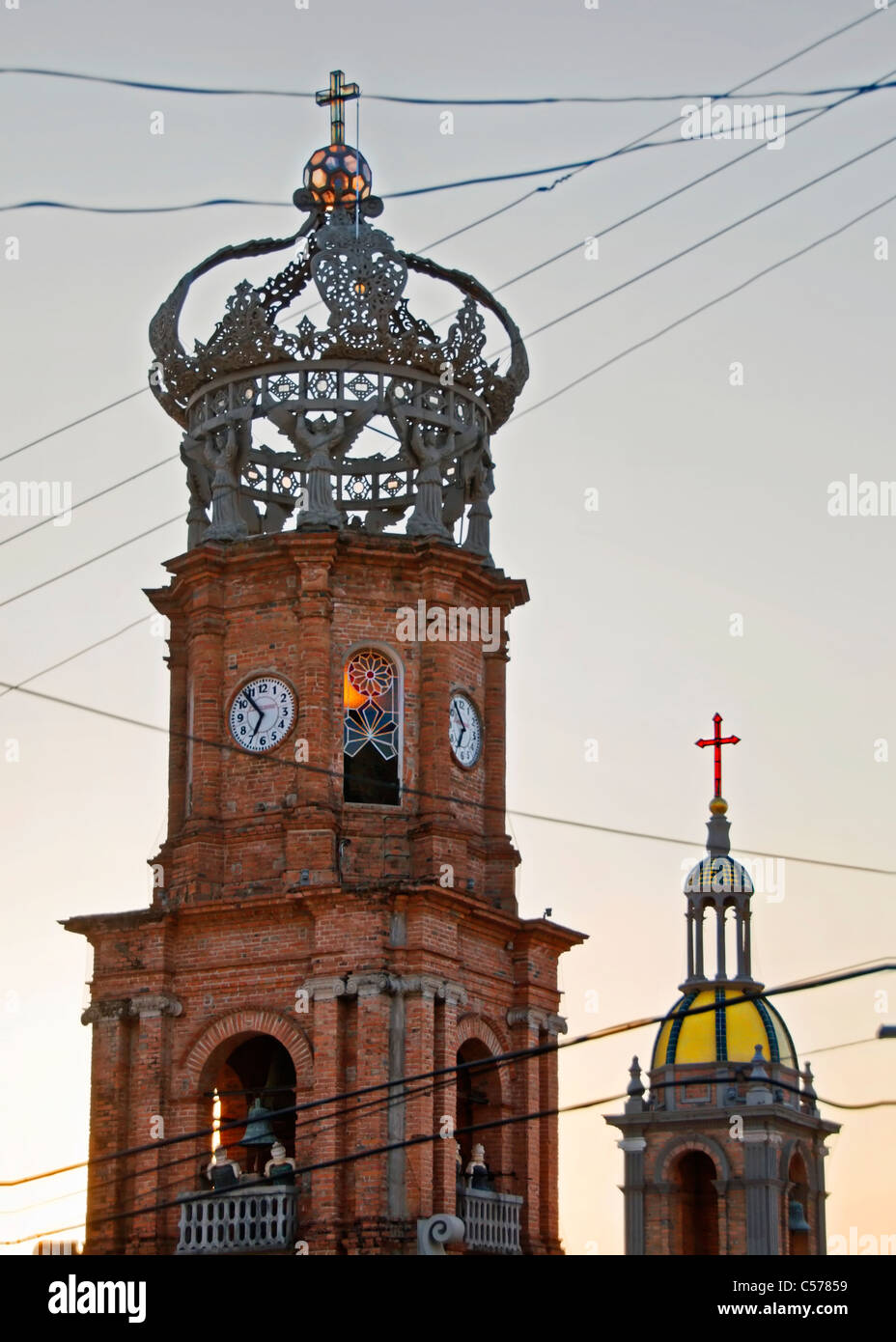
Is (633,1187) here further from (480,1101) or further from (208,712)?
(208,712)

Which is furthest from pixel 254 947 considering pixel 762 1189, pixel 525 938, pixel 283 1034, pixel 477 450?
pixel 762 1189

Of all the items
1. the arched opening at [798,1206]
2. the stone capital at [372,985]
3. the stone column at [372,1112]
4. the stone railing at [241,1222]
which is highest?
the arched opening at [798,1206]

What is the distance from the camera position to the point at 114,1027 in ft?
186

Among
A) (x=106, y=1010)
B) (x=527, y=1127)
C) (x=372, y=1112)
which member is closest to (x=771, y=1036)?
(x=527, y=1127)

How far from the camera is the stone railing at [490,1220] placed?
55188 mm

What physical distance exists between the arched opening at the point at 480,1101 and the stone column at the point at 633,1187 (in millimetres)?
31679

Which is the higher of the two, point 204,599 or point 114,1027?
point 204,599

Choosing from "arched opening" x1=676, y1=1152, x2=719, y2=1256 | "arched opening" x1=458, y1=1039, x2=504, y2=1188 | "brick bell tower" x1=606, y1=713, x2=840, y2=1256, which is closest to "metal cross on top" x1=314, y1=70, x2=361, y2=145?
"arched opening" x1=458, y1=1039, x2=504, y2=1188

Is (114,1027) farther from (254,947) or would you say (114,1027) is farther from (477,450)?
(477,450)

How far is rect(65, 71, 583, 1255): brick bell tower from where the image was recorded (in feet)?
179

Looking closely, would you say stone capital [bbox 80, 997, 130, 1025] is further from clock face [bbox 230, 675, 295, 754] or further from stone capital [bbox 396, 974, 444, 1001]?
stone capital [bbox 396, 974, 444, 1001]

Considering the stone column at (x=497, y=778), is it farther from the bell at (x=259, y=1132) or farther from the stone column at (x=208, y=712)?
the bell at (x=259, y=1132)

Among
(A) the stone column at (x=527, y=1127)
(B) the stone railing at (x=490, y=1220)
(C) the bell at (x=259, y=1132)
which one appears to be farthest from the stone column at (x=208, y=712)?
(B) the stone railing at (x=490, y=1220)
